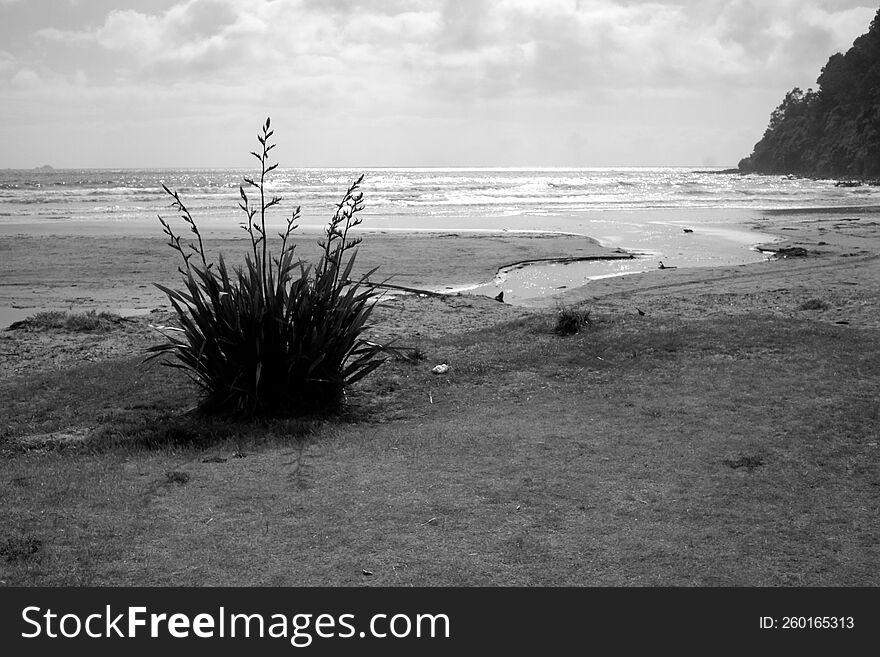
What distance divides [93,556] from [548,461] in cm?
264

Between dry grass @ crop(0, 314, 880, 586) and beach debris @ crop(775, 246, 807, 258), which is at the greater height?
beach debris @ crop(775, 246, 807, 258)

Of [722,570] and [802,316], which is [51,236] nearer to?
[802,316]

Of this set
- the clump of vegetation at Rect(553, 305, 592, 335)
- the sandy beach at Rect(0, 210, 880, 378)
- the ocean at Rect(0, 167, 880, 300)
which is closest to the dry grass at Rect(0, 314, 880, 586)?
the clump of vegetation at Rect(553, 305, 592, 335)

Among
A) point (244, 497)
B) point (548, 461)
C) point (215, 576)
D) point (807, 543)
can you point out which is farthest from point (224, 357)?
point (807, 543)

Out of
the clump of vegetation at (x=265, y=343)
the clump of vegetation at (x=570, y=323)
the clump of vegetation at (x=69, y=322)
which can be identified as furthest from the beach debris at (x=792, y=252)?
the clump of vegetation at (x=265, y=343)

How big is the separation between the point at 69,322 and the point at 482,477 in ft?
22.9

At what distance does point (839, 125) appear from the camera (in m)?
101

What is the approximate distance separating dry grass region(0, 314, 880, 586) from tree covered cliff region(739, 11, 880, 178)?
86588mm

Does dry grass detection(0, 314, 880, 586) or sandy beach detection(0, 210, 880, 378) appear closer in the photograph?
dry grass detection(0, 314, 880, 586)

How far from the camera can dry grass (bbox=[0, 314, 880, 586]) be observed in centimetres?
389

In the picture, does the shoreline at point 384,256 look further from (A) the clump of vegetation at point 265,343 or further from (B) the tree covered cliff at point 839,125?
(B) the tree covered cliff at point 839,125

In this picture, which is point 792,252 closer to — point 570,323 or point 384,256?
point 384,256

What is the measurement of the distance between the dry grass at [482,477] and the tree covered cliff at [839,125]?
86.6m

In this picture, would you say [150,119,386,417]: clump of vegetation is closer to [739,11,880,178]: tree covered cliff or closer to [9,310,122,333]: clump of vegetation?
[9,310,122,333]: clump of vegetation
